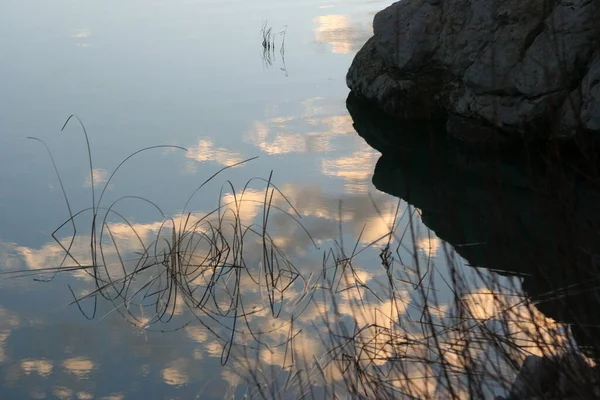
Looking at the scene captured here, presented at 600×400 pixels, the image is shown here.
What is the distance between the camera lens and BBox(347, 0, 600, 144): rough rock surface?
21.5ft

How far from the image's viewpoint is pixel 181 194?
669 cm

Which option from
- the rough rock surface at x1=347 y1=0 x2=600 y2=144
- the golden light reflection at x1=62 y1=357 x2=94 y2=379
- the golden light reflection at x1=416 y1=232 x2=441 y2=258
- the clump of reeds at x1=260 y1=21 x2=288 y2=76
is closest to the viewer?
the golden light reflection at x1=62 y1=357 x2=94 y2=379

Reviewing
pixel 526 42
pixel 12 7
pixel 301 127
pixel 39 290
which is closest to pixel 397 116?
pixel 301 127

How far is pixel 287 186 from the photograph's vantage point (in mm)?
6895

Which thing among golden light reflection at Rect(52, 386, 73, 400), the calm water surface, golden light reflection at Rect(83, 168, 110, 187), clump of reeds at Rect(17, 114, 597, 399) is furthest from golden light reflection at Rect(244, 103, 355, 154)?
golden light reflection at Rect(52, 386, 73, 400)

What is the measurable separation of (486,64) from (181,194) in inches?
107

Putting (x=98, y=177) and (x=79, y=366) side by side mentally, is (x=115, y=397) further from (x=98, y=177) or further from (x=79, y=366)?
(x=98, y=177)

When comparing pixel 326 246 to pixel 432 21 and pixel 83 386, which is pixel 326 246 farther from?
pixel 432 21

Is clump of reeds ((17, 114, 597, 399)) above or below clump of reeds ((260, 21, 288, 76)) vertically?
below

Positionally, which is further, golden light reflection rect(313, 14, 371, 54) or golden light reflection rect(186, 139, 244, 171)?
golden light reflection rect(313, 14, 371, 54)

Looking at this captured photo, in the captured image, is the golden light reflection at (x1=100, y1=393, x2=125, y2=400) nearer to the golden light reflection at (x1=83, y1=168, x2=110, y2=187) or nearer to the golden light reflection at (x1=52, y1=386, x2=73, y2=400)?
the golden light reflection at (x1=52, y1=386, x2=73, y2=400)

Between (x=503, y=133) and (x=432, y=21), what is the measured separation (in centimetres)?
141

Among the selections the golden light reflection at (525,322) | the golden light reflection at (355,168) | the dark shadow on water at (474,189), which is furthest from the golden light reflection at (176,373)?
the golden light reflection at (355,168)

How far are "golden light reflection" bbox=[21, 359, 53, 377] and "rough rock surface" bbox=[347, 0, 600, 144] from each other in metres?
3.48
